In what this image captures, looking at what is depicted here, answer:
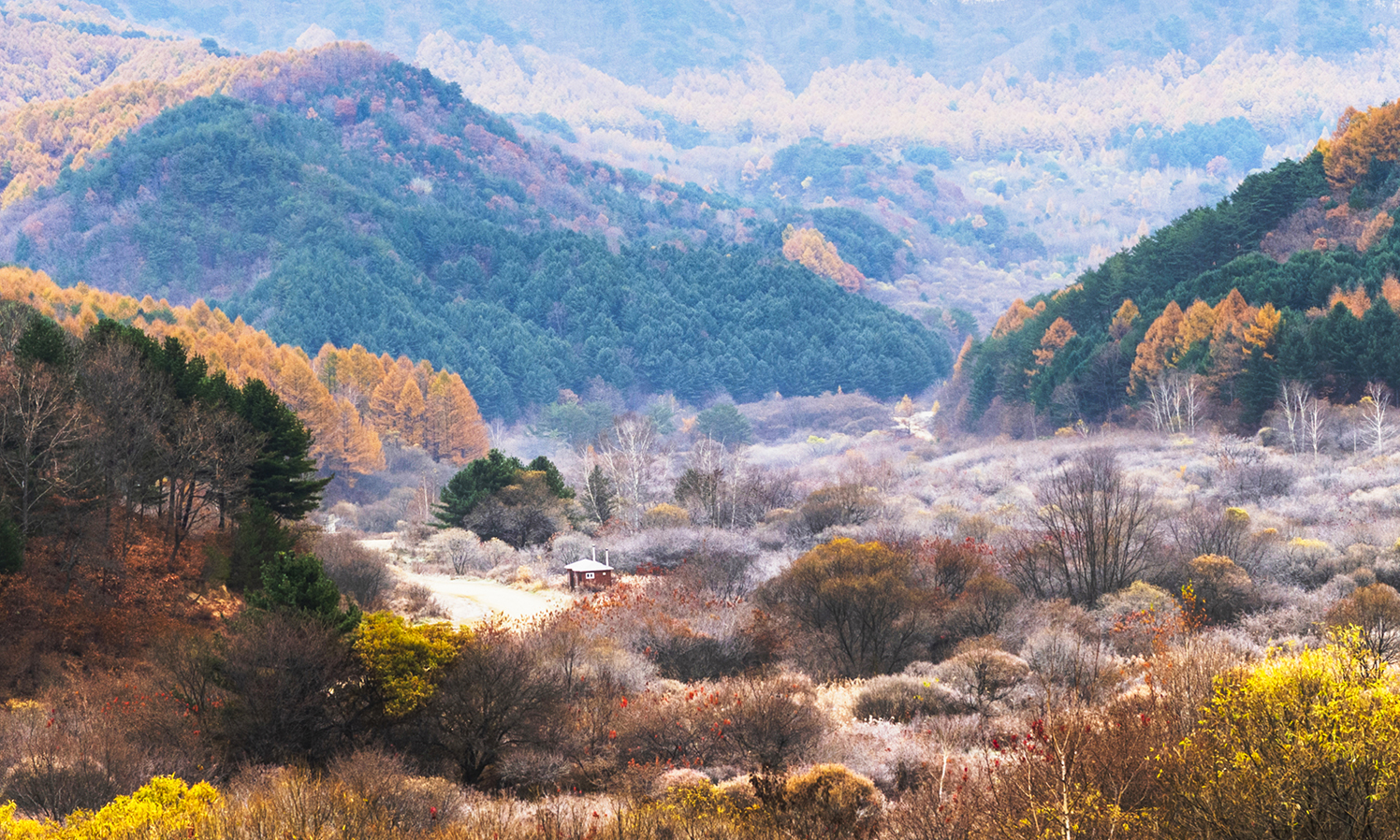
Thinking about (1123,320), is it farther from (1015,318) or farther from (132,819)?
(132,819)

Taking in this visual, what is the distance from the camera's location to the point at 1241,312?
221 feet

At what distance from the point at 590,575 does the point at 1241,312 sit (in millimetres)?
45296

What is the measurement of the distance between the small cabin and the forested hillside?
3897 cm

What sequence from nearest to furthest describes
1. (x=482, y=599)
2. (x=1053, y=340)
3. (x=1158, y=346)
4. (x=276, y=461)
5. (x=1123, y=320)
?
(x=276, y=461)
(x=482, y=599)
(x=1158, y=346)
(x=1123, y=320)
(x=1053, y=340)

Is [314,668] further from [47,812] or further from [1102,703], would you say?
[1102,703]

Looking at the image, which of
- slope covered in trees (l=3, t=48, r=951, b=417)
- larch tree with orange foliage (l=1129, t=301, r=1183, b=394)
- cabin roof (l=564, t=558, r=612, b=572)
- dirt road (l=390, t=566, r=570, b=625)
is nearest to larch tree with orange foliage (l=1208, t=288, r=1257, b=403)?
larch tree with orange foliage (l=1129, t=301, r=1183, b=394)

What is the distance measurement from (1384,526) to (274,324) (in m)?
126

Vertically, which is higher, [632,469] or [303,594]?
[632,469]

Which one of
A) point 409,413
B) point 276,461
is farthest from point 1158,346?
point 409,413

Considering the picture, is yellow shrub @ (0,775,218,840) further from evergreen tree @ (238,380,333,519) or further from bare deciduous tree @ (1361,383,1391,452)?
bare deciduous tree @ (1361,383,1391,452)

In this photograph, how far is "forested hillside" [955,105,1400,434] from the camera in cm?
6091

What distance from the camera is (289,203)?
167625 millimetres

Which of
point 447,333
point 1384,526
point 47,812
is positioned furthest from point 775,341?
point 47,812

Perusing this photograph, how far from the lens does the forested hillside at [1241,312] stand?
200 ft
